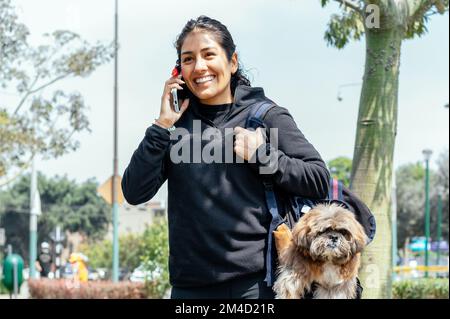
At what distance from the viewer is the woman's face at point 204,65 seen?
276 cm

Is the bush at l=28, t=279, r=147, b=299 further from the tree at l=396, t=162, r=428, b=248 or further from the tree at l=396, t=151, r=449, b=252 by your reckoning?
the tree at l=396, t=162, r=428, b=248

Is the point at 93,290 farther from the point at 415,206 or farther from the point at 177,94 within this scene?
the point at 415,206

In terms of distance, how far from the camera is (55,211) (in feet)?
251

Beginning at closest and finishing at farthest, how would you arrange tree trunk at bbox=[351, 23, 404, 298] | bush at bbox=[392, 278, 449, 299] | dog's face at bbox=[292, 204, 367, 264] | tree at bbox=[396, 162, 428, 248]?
dog's face at bbox=[292, 204, 367, 264], tree trunk at bbox=[351, 23, 404, 298], bush at bbox=[392, 278, 449, 299], tree at bbox=[396, 162, 428, 248]

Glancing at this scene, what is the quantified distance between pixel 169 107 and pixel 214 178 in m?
0.29

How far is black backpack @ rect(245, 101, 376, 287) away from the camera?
2639 mm

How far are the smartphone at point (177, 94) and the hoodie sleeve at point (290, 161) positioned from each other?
1.00ft

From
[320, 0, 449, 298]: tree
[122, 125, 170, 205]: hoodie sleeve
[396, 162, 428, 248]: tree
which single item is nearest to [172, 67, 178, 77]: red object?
[122, 125, 170, 205]: hoodie sleeve

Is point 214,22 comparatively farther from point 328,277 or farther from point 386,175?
point 386,175

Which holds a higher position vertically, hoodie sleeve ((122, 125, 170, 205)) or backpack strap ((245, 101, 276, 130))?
backpack strap ((245, 101, 276, 130))

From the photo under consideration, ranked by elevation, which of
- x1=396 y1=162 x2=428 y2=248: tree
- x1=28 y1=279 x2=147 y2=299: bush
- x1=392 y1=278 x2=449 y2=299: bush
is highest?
x1=396 y1=162 x2=428 y2=248: tree

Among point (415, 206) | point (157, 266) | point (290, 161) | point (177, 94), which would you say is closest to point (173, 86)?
point (177, 94)

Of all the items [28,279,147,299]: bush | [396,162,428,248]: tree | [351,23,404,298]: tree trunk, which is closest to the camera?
[351,23,404,298]: tree trunk
